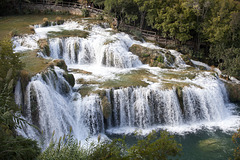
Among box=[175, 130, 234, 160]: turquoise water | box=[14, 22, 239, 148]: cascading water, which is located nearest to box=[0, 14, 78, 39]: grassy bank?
box=[14, 22, 239, 148]: cascading water

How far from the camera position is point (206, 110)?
16.7 meters

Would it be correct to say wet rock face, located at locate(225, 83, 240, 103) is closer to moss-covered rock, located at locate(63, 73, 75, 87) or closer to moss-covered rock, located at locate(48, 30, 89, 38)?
moss-covered rock, located at locate(63, 73, 75, 87)

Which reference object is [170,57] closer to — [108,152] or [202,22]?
[202,22]

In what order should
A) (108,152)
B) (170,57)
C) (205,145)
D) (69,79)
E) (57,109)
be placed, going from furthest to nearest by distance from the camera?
(170,57) < (69,79) < (205,145) < (57,109) < (108,152)

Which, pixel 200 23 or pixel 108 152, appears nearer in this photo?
pixel 108 152

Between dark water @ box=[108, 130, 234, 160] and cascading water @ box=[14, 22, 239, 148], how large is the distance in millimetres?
1377

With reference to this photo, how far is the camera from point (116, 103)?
1554 centimetres

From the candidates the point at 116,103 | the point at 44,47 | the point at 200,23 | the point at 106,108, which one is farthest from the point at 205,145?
the point at 200,23

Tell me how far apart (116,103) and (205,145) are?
5.79 meters

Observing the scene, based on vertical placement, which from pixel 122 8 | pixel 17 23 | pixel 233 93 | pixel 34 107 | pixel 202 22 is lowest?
pixel 233 93

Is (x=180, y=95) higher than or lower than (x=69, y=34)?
lower

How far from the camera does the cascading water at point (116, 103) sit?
1233 cm

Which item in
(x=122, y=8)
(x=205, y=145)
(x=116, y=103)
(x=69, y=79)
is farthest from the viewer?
(x=122, y=8)

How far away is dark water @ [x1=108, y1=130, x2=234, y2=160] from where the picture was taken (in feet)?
41.8
